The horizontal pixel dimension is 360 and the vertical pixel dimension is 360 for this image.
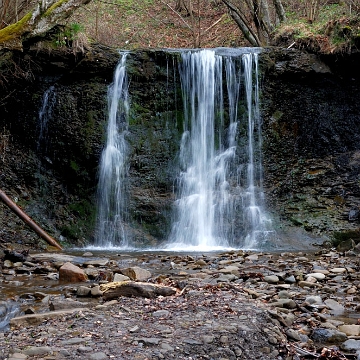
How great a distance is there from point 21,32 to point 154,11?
1441cm

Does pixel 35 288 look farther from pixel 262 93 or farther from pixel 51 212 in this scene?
pixel 262 93

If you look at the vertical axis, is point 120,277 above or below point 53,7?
below

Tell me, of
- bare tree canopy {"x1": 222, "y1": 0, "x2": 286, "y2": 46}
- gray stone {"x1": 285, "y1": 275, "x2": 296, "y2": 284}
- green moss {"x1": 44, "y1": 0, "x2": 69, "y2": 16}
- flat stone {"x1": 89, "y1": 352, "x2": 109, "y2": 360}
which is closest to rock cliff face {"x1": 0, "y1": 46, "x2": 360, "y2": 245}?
green moss {"x1": 44, "y1": 0, "x2": 69, "y2": 16}

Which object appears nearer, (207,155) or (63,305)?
(63,305)

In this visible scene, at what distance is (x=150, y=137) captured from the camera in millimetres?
12375

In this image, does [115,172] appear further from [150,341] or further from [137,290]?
[150,341]

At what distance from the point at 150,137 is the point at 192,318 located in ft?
29.3

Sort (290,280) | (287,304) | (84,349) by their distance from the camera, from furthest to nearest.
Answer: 1. (290,280)
2. (287,304)
3. (84,349)

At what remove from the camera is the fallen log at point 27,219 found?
32.5ft

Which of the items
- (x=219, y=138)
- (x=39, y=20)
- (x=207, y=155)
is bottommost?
(x=207, y=155)

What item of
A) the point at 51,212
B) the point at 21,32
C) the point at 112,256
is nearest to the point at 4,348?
the point at 112,256

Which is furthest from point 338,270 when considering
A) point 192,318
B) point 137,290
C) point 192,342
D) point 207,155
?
point 207,155

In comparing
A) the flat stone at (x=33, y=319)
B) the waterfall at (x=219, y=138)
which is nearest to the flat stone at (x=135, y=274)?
the flat stone at (x=33, y=319)

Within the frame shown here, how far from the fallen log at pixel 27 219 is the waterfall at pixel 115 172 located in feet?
3.99
